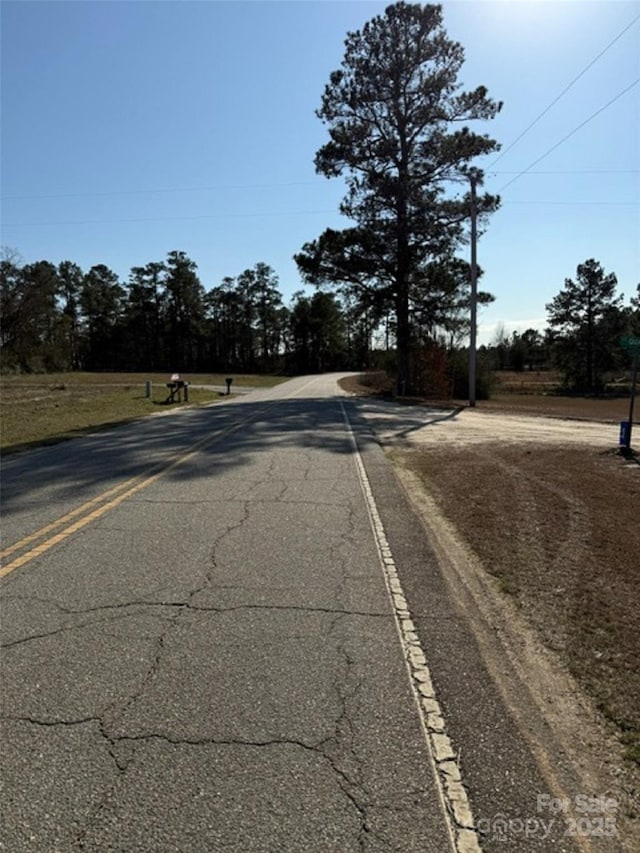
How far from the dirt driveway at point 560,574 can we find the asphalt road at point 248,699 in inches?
12.8

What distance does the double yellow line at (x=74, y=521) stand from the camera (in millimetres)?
5418

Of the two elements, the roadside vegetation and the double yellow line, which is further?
the double yellow line

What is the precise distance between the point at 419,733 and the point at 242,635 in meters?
1.41

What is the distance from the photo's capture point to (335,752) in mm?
2627

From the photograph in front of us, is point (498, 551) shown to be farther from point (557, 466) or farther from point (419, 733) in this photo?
point (557, 466)

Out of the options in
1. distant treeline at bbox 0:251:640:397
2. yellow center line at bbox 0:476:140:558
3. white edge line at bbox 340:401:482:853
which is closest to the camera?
white edge line at bbox 340:401:482:853

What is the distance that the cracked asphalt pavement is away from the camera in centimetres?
224

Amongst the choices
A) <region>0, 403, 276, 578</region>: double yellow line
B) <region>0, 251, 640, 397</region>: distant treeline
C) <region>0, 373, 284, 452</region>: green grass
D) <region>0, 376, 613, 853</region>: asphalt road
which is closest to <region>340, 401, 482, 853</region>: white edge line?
<region>0, 376, 613, 853</region>: asphalt road

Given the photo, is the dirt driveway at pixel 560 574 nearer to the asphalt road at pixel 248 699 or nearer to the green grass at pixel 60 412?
the asphalt road at pixel 248 699

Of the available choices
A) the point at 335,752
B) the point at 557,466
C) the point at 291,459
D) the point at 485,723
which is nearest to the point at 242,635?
the point at 335,752

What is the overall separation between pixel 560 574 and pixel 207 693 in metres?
3.30

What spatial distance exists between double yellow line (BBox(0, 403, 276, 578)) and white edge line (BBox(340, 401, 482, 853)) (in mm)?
3274

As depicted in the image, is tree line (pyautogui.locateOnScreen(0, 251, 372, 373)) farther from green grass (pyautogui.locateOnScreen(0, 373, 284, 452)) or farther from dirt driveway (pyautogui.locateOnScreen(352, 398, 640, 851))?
dirt driveway (pyautogui.locateOnScreen(352, 398, 640, 851))

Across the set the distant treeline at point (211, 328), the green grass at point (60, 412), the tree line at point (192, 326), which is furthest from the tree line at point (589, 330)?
the green grass at point (60, 412)
